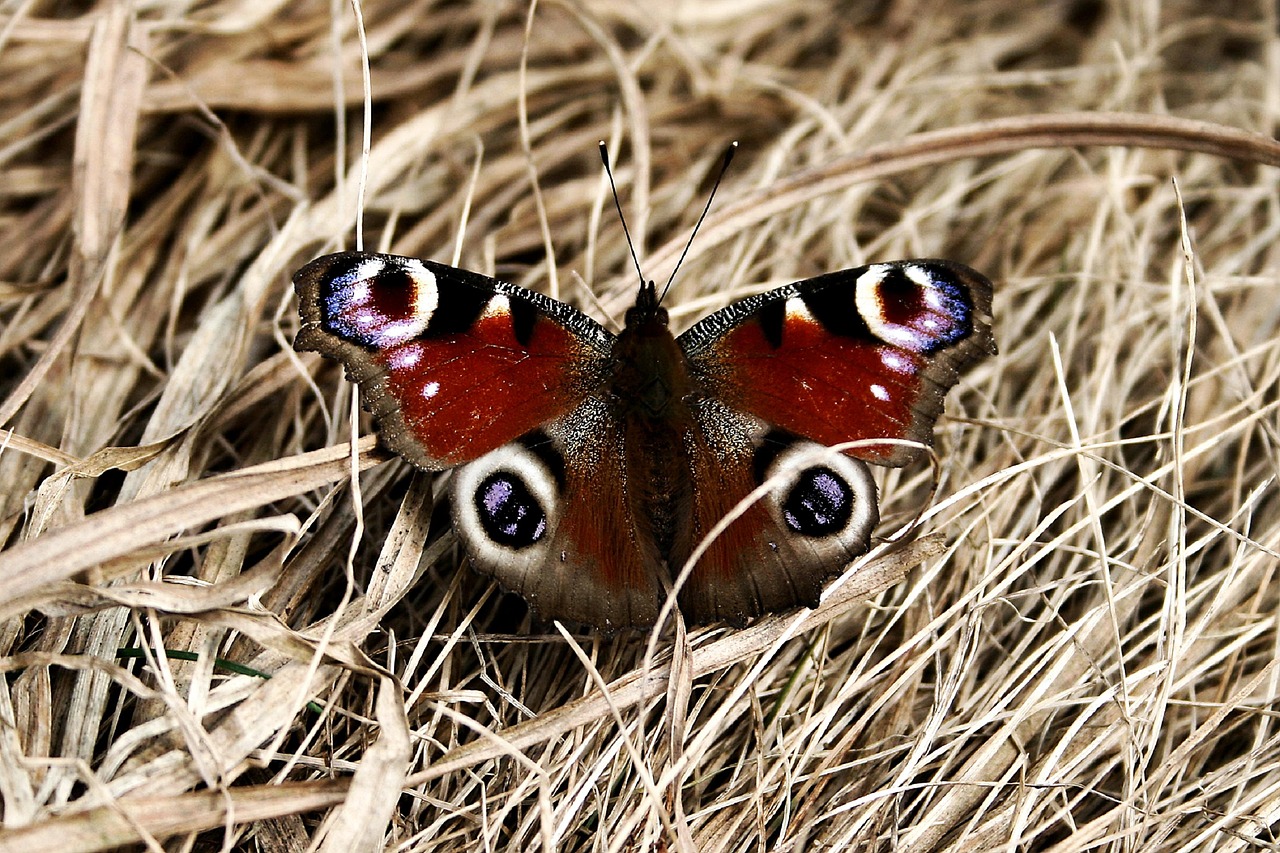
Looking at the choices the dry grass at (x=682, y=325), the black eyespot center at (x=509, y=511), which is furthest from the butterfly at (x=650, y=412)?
the dry grass at (x=682, y=325)

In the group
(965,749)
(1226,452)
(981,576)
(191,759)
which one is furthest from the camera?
(1226,452)

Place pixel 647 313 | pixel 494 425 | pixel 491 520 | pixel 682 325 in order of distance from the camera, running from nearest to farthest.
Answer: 1. pixel 491 520
2. pixel 494 425
3. pixel 647 313
4. pixel 682 325

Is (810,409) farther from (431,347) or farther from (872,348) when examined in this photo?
(431,347)

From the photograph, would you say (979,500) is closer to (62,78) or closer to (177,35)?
(177,35)

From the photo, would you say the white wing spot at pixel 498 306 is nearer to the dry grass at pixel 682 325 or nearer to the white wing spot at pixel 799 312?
the dry grass at pixel 682 325

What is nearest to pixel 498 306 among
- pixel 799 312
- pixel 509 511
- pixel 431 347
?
pixel 431 347

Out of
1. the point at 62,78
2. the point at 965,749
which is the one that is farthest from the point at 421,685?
the point at 62,78
